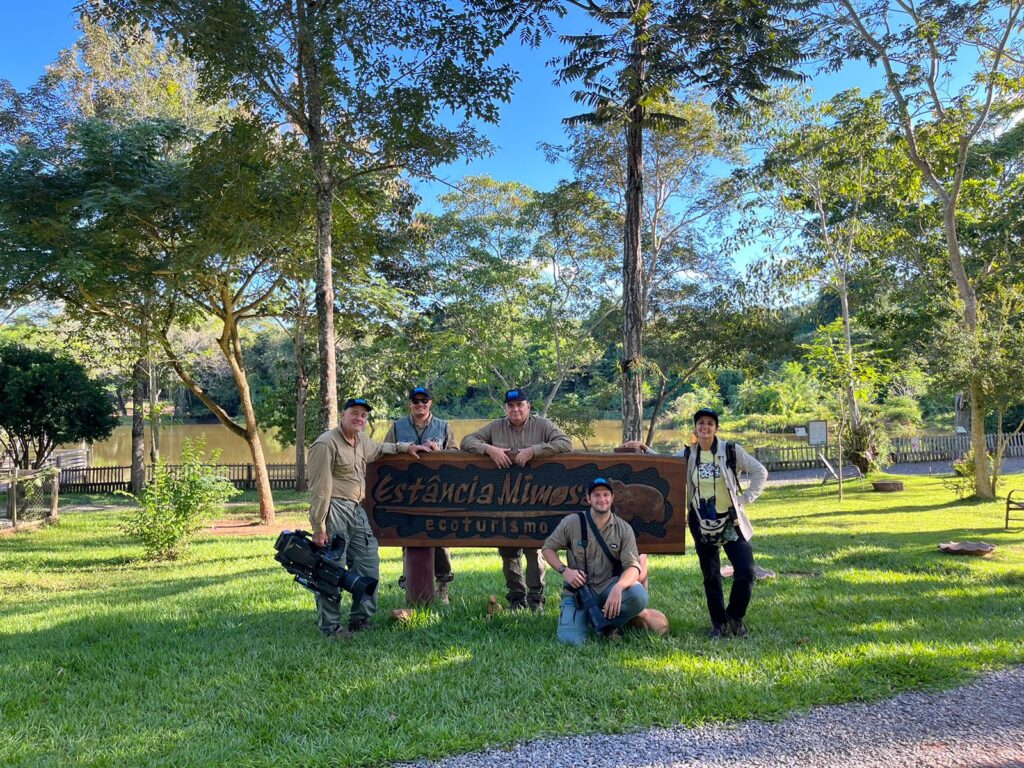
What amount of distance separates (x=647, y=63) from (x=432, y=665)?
716 centimetres

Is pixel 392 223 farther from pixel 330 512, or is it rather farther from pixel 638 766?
pixel 638 766

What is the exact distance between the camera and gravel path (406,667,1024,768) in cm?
295

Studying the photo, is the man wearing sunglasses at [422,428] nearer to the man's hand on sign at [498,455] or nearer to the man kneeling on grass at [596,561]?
the man's hand on sign at [498,455]

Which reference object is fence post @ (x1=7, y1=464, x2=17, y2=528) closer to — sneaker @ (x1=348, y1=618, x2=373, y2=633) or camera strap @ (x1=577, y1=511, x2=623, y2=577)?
sneaker @ (x1=348, y1=618, x2=373, y2=633)

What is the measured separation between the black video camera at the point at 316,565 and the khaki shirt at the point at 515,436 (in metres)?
1.22

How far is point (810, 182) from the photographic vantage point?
19828mm

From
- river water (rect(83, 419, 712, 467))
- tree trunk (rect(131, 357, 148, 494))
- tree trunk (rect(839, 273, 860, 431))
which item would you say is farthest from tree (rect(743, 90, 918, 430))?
tree trunk (rect(131, 357, 148, 494))

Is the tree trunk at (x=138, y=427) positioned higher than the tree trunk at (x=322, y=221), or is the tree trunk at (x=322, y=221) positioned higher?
the tree trunk at (x=322, y=221)

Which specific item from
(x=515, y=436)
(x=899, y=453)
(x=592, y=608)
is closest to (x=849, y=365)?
(x=899, y=453)

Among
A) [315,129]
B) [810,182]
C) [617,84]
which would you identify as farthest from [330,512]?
[810,182]

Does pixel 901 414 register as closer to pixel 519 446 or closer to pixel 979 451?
pixel 979 451

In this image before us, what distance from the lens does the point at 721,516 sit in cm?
458

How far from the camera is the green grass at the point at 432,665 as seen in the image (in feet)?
10.6

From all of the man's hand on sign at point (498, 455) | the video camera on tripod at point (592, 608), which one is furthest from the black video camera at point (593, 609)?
the man's hand on sign at point (498, 455)
